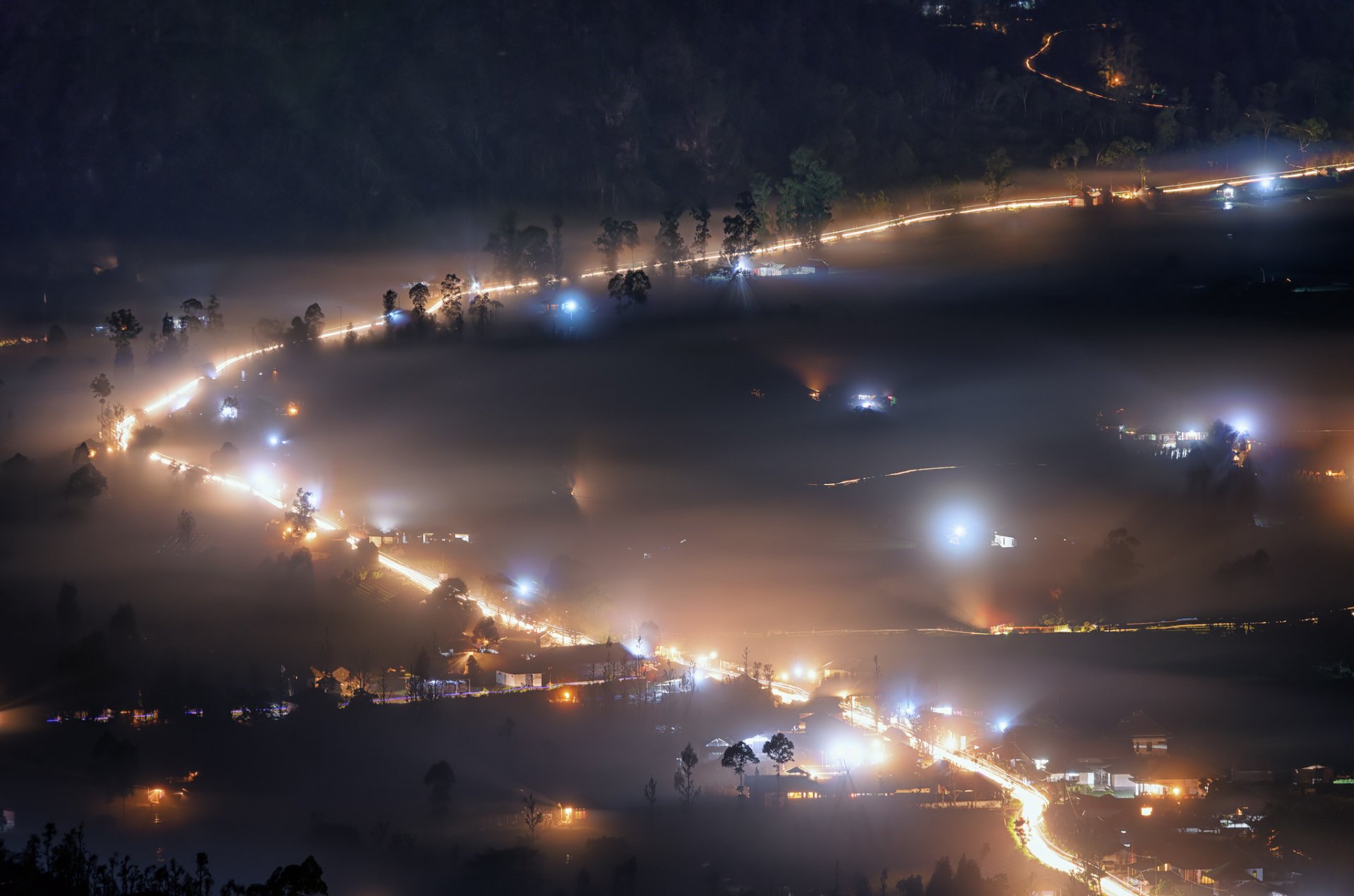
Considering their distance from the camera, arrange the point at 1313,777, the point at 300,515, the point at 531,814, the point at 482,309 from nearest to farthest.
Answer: the point at 531,814
the point at 1313,777
the point at 300,515
the point at 482,309

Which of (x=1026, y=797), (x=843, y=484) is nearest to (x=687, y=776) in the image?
(x=1026, y=797)

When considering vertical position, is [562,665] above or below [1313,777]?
above

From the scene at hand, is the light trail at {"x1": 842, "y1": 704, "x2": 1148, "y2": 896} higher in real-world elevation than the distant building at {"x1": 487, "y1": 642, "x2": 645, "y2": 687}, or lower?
lower

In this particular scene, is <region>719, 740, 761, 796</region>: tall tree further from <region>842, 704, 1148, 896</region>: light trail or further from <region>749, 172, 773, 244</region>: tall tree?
<region>749, 172, 773, 244</region>: tall tree

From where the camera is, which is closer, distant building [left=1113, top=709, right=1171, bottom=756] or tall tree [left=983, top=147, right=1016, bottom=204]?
distant building [left=1113, top=709, right=1171, bottom=756]

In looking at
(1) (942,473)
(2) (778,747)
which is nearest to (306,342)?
(1) (942,473)

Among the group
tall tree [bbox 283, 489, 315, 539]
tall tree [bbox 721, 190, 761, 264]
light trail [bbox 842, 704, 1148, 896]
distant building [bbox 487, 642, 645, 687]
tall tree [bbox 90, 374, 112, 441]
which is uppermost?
tall tree [bbox 721, 190, 761, 264]

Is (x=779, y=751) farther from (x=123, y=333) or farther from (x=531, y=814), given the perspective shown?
(x=123, y=333)

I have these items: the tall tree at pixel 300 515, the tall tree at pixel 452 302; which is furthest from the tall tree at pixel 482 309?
the tall tree at pixel 300 515

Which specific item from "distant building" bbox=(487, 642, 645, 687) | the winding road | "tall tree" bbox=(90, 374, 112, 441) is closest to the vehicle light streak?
the winding road

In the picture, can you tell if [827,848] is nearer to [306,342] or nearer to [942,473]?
[942,473]

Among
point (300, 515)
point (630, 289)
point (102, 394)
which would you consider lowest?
point (300, 515)
